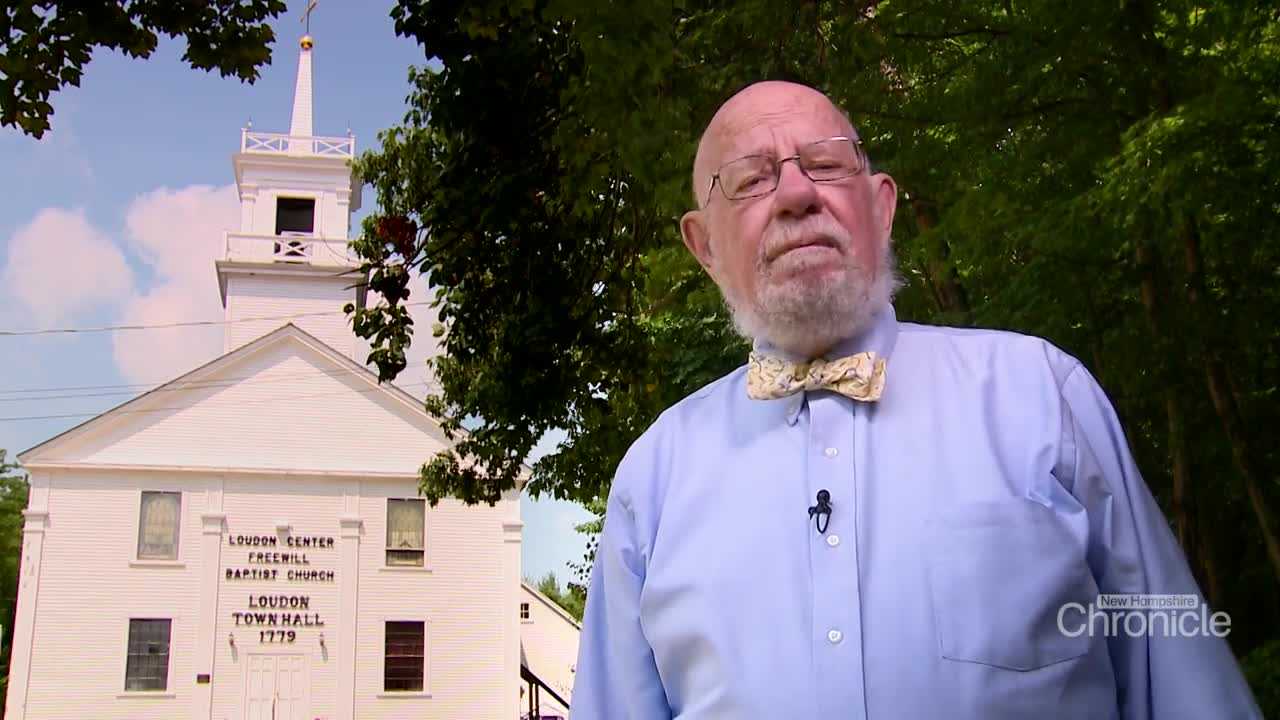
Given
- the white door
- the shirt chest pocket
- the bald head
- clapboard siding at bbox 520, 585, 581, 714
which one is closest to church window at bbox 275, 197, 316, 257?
clapboard siding at bbox 520, 585, 581, 714

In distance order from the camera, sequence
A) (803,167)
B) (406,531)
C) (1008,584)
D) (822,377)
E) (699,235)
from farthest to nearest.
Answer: (406,531), (699,235), (803,167), (822,377), (1008,584)

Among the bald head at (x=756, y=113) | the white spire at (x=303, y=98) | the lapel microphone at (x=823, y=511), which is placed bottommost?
the lapel microphone at (x=823, y=511)

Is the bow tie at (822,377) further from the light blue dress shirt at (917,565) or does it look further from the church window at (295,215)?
the church window at (295,215)

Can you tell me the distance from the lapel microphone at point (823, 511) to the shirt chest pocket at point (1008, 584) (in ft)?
0.55

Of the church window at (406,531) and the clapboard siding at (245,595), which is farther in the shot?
the church window at (406,531)

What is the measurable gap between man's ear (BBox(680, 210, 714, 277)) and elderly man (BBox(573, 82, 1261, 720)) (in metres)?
0.04

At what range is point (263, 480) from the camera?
30469 millimetres

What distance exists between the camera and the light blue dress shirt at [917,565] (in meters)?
1.80

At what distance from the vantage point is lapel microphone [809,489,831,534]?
75.8 inches

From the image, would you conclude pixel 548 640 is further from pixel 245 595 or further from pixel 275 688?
pixel 245 595

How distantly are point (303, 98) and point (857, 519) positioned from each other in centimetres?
4219

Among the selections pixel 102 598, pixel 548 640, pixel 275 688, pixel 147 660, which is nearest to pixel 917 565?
pixel 275 688

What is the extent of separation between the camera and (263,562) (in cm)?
2972

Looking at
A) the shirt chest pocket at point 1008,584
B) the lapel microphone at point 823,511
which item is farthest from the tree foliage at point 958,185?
the shirt chest pocket at point 1008,584
